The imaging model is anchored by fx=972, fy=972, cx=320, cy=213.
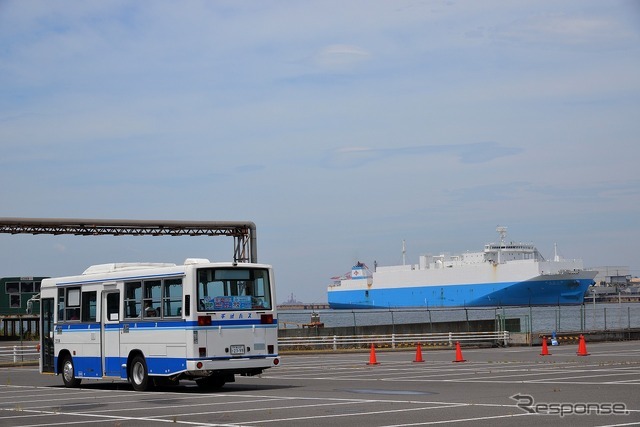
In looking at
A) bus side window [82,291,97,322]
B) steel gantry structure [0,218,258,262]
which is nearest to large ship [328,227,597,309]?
steel gantry structure [0,218,258,262]

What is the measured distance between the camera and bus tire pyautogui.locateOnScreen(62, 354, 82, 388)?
23375mm

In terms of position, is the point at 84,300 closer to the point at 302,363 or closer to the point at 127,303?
the point at 127,303

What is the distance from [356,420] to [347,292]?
15236 cm

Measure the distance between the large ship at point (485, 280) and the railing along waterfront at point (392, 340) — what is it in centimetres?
8892

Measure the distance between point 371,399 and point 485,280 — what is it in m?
122

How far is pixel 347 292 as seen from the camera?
165 metres

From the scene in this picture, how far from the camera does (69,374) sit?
2350 cm

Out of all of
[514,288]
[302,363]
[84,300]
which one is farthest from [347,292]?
[84,300]

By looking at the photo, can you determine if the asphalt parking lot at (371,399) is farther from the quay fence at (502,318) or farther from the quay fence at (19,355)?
the quay fence at (502,318)

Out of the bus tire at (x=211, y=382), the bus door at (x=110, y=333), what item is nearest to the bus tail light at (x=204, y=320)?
the bus tire at (x=211, y=382)

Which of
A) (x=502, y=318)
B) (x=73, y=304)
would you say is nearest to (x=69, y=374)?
(x=73, y=304)

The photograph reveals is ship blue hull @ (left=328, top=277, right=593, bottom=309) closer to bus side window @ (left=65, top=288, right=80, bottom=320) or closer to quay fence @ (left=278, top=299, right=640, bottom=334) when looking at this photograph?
quay fence @ (left=278, top=299, right=640, bottom=334)

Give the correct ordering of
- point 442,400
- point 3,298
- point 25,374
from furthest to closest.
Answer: point 3,298 < point 25,374 < point 442,400

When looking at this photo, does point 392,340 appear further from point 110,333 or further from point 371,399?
point 371,399
